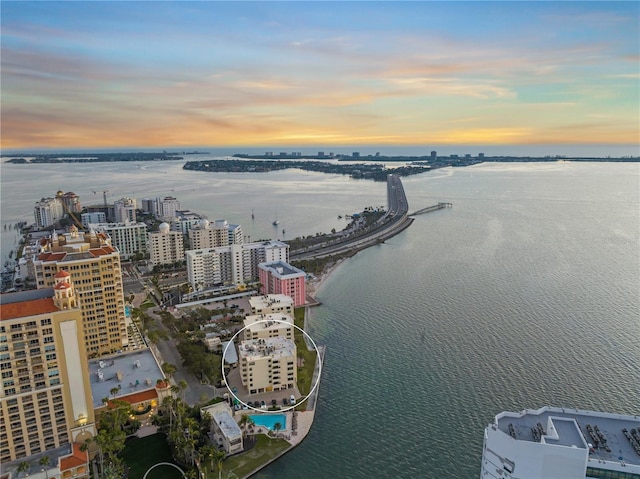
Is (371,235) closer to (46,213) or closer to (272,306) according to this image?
(272,306)

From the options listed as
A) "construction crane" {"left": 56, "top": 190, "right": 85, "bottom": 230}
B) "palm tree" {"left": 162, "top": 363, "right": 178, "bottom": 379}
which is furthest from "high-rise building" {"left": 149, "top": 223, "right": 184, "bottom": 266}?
"palm tree" {"left": 162, "top": 363, "right": 178, "bottom": 379}

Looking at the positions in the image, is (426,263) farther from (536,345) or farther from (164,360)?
(164,360)

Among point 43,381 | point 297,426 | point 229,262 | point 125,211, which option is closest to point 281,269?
point 229,262

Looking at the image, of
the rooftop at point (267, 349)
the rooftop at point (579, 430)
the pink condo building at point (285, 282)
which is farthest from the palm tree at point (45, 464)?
the pink condo building at point (285, 282)

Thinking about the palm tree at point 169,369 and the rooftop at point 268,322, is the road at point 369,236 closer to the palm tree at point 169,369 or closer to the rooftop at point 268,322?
the rooftop at point 268,322

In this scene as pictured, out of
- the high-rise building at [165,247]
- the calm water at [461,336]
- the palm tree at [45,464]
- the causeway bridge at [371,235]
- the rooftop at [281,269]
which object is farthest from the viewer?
the causeway bridge at [371,235]

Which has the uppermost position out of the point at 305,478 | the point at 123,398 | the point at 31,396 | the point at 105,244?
the point at 105,244

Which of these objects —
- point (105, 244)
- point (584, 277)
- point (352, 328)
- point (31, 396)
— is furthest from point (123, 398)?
point (584, 277)
